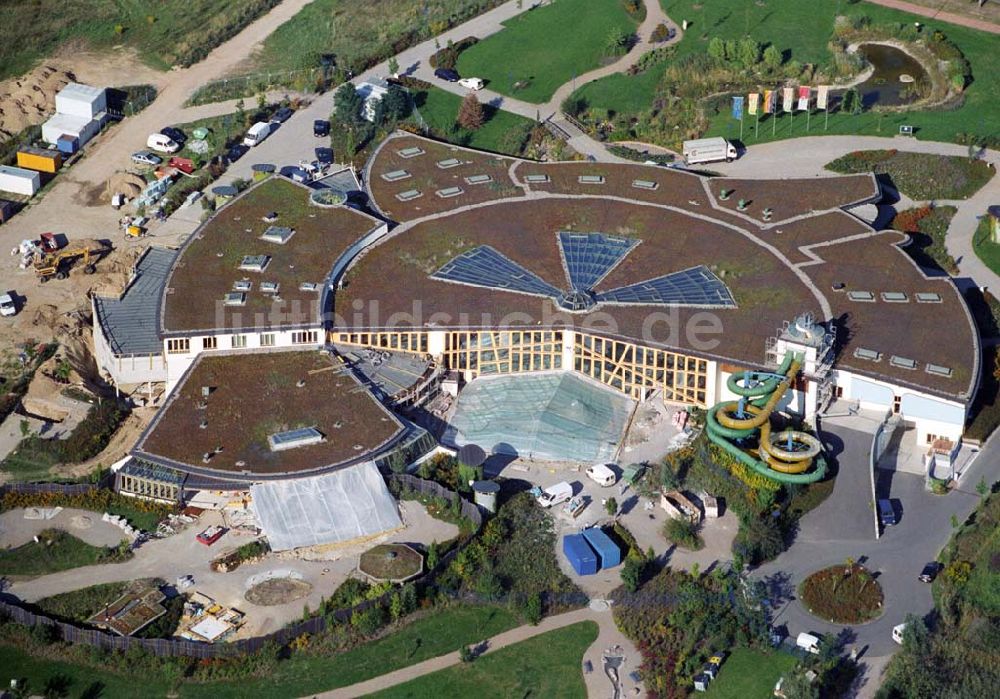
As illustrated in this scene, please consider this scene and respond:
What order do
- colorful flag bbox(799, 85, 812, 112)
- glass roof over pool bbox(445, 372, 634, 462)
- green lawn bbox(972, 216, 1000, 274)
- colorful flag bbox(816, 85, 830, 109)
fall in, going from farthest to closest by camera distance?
colorful flag bbox(816, 85, 830, 109) < colorful flag bbox(799, 85, 812, 112) < green lawn bbox(972, 216, 1000, 274) < glass roof over pool bbox(445, 372, 634, 462)

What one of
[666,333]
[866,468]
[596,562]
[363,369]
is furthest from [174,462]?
[866,468]

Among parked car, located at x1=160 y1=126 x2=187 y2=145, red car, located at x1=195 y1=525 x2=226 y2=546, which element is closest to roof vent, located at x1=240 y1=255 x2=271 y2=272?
red car, located at x1=195 y1=525 x2=226 y2=546

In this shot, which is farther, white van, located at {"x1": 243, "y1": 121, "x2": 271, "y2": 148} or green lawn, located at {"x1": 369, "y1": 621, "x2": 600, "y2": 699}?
white van, located at {"x1": 243, "y1": 121, "x2": 271, "y2": 148}

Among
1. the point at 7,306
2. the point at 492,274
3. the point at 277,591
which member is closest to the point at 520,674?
the point at 277,591

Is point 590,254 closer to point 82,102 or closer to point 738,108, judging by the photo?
point 738,108

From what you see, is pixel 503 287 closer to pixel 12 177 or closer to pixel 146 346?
pixel 146 346

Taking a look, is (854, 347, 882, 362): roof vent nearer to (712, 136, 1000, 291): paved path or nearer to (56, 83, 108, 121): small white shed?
(712, 136, 1000, 291): paved path

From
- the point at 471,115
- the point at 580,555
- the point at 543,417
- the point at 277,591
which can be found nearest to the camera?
the point at 277,591
